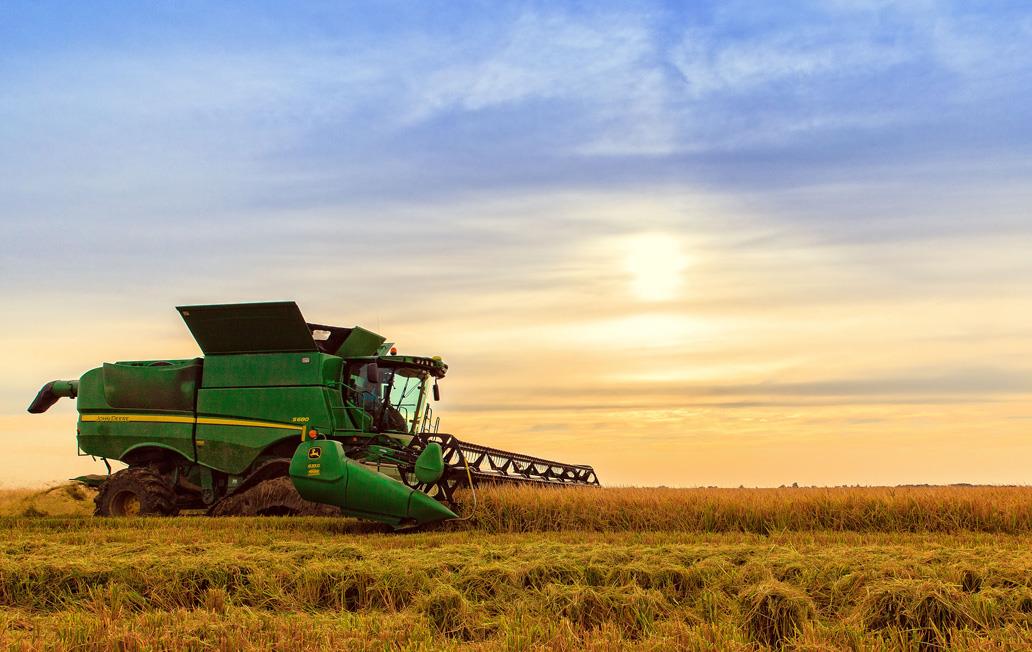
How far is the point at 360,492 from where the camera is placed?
36.6 feet

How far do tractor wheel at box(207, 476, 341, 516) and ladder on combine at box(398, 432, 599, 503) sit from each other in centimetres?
217

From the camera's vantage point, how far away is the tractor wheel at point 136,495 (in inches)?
619

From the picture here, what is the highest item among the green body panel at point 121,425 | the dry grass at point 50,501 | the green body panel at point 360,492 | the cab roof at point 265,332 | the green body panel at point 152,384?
the cab roof at point 265,332

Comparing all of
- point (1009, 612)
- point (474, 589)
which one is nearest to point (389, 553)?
point (474, 589)

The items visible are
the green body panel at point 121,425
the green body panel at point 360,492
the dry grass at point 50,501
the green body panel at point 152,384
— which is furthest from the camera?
the dry grass at point 50,501

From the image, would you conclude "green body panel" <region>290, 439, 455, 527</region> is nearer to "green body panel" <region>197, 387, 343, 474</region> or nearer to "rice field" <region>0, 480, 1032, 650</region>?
"rice field" <region>0, 480, 1032, 650</region>

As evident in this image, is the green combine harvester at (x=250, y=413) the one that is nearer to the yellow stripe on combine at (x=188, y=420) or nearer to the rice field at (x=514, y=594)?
the yellow stripe on combine at (x=188, y=420)

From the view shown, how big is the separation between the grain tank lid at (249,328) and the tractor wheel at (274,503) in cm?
221

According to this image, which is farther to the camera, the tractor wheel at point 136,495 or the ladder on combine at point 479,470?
the tractor wheel at point 136,495

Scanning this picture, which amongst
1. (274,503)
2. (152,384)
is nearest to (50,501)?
(152,384)

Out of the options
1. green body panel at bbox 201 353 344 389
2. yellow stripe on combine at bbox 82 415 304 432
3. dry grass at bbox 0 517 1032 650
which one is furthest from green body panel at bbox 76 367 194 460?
dry grass at bbox 0 517 1032 650

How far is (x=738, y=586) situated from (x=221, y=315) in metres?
11.5

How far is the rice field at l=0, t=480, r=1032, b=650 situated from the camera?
5.62m

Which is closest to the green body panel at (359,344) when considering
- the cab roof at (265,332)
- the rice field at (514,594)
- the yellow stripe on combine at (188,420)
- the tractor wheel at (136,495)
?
the cab roof at (265,332)
